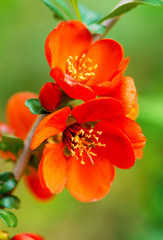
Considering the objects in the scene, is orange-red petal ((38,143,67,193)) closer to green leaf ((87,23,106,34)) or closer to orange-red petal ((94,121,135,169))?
orange-red petal ((94,121,135,169))

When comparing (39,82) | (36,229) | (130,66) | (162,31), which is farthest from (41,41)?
(36,229)

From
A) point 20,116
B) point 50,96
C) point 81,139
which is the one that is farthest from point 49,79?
point 50,96

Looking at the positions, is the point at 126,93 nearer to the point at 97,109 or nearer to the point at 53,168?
the point at 97,109

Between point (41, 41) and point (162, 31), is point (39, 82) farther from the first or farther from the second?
point (162, 31)

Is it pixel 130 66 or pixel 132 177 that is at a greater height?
pixel 130 66

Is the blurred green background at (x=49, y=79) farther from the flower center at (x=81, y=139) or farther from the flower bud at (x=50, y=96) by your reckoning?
the flower bud at (x=50, y=96)

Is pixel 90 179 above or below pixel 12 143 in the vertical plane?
below
